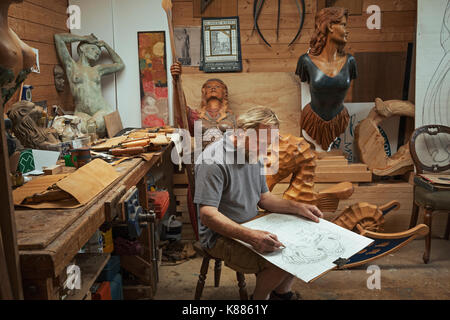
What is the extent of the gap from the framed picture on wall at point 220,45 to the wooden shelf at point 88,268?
2635mm

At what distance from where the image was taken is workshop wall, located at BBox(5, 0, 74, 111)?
304cm

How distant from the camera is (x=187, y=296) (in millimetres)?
2732

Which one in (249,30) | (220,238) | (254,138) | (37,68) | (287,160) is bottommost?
(220,238)

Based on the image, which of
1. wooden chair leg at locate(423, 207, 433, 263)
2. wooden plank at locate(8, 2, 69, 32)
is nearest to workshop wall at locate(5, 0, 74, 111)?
wooden plank at locate(8, 2, 69, 32)

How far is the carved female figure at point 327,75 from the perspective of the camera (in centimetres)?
323

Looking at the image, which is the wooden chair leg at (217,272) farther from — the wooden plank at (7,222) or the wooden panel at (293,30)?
the wooden panel at (293,30)

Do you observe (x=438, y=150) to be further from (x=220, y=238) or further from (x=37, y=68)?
(x=37, y=68)

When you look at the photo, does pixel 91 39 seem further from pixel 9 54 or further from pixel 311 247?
pixel 311 247

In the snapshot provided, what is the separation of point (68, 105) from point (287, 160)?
8.84 ft

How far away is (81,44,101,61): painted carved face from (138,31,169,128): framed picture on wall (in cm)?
47

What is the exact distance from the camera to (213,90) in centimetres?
372

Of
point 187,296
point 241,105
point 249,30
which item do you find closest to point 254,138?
point 187,296

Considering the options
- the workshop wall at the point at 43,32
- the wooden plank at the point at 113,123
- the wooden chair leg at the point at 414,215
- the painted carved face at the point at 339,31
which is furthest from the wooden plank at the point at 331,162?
the workshop wall at the point at 43,32

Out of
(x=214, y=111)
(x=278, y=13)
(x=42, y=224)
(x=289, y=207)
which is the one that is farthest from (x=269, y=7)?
(x=42, y=224)
